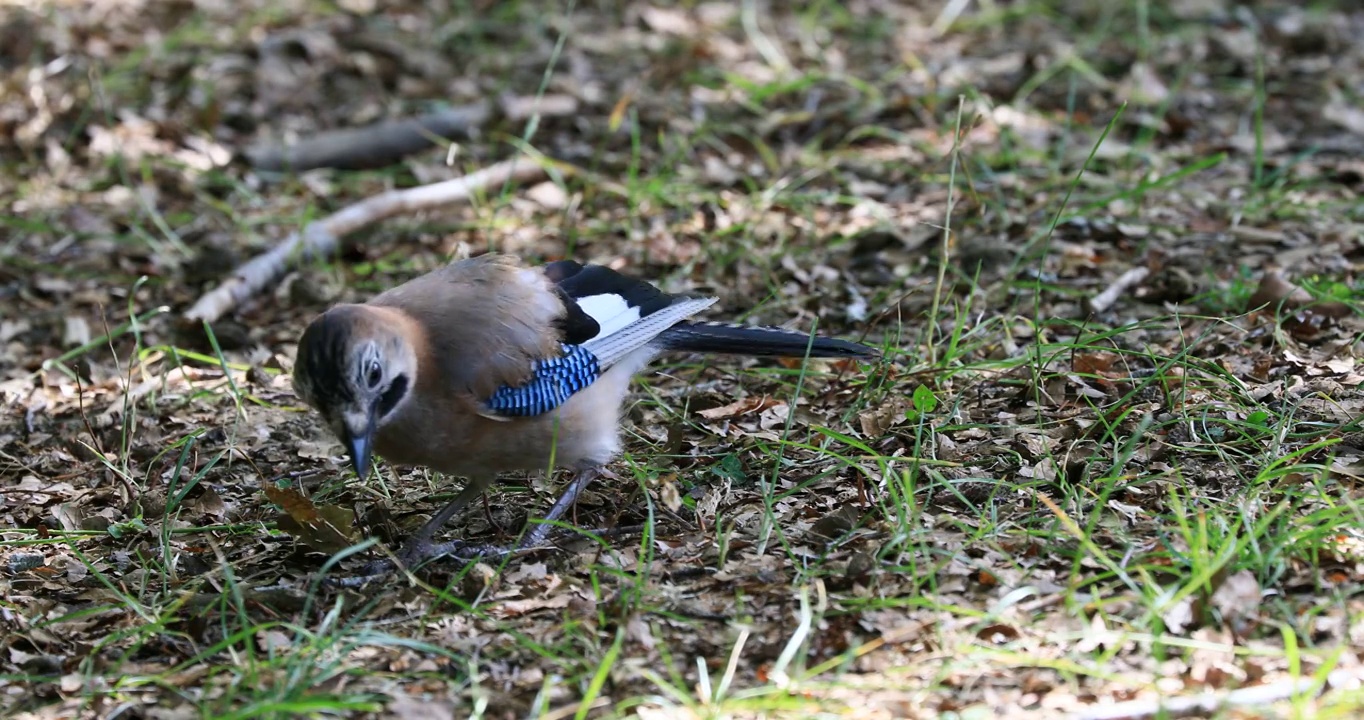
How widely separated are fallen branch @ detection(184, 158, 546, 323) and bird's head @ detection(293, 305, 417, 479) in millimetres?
2545

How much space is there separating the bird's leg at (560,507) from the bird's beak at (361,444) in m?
0.57

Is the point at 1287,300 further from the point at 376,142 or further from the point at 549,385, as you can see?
the point at 376,142

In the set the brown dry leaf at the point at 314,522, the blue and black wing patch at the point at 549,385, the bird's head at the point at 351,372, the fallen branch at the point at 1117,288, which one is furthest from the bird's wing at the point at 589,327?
the fallen branch at the point at 1117,288

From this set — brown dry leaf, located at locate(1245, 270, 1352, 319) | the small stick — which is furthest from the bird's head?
brown dry leaf, located at locate(1245, 270, 1352, 319)

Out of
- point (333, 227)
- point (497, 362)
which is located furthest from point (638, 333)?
point (333, 227)

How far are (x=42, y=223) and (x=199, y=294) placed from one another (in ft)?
3.70

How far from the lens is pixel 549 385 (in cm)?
411

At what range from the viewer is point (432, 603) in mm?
3740

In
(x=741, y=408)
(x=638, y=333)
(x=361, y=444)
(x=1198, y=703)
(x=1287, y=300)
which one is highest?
(x=361, y=444)

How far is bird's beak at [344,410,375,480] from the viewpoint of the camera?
3.59m

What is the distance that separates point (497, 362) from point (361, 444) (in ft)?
1.79

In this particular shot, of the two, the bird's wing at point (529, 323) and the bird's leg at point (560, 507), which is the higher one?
the bird's wing at point (529, 323)

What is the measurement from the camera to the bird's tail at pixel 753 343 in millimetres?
Result: 4504

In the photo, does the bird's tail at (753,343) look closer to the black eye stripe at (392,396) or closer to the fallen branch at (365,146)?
the black eye stripe at (392,396)
